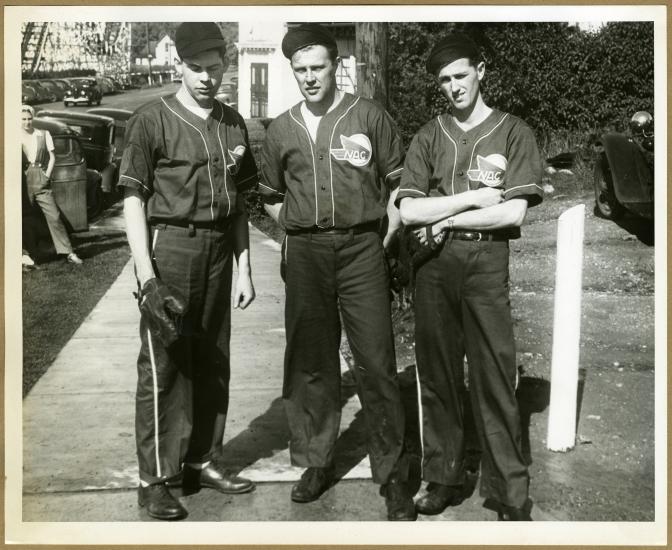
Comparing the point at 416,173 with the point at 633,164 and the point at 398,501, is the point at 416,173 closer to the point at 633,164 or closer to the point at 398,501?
the point at 398,501

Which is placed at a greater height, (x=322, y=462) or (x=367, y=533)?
(x=322, y=462)

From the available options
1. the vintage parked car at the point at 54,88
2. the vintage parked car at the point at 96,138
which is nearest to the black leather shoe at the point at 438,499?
the vintage parked car at the point at 54,88

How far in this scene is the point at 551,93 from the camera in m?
10.9

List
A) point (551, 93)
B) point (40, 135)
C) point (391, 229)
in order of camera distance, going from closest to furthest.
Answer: point (391, 229) < point (40, 135) < point (551, 93)

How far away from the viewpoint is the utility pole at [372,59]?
5.72m

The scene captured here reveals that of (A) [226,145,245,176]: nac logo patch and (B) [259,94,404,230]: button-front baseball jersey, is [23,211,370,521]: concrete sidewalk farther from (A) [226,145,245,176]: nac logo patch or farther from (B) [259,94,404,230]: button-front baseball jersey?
(A) [226,145,245,176]: nac logo patch

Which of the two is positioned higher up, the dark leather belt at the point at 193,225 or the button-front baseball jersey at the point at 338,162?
the button-front baseball jersey at the point at 338,162

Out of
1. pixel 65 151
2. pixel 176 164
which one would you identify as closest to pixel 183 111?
pixel 176 164

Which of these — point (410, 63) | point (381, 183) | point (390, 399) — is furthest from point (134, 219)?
point (410, 63)

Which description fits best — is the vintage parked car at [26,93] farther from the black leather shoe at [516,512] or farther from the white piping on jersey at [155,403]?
the black leather shoe at [516,512]

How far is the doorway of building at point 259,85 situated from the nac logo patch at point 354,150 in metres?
9.29

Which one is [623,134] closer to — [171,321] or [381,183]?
[381,183]

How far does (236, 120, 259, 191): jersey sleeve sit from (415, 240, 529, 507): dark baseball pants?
94 cm

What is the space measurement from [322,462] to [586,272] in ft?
14.7
